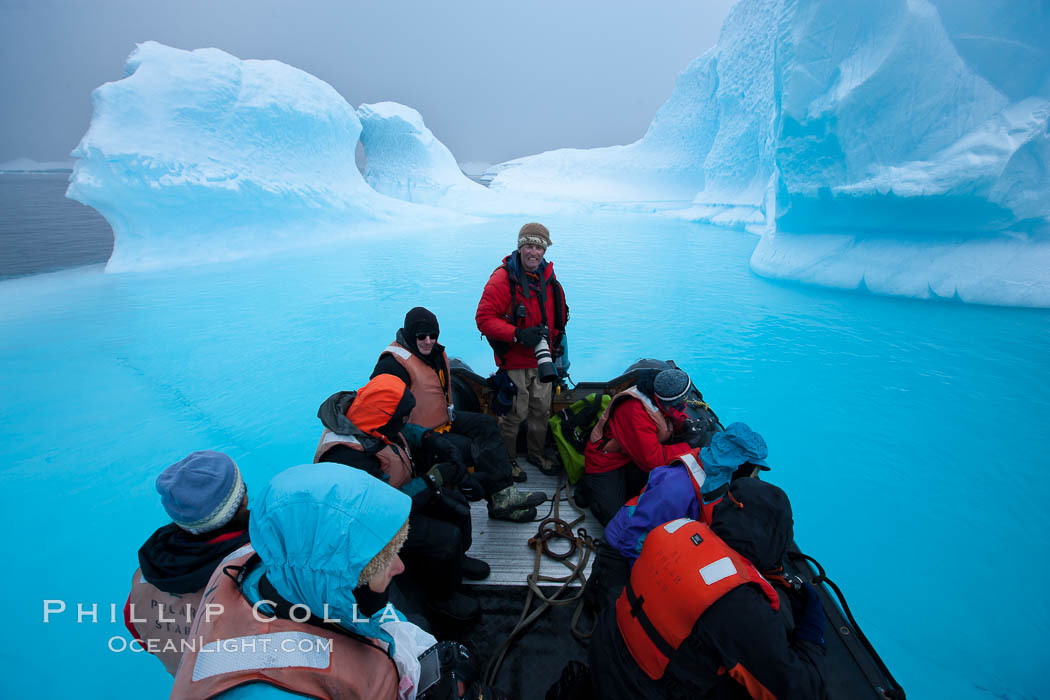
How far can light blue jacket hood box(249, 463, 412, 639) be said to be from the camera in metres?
0.86

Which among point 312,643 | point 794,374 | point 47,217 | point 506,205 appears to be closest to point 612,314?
point 794,374

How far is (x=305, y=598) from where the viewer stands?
0.87 meters

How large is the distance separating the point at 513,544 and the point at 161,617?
4.34 feet

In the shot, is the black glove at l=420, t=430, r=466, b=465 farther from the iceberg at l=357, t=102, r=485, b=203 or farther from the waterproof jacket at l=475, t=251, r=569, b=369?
the iceberg at l=357, t=102, r=485, b=203

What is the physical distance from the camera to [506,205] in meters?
19.8

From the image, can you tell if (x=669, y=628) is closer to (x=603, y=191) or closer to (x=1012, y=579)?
(x=1012, y=579)

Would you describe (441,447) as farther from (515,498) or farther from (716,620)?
(716,620)

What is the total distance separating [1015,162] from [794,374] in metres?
5.04

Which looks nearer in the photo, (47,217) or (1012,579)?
(1012,579)

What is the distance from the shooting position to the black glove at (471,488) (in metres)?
2.08

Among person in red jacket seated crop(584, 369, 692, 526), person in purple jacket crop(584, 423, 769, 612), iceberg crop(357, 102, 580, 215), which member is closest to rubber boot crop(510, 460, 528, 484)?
person in red jacket seated crop(584, 369, 692, 526)

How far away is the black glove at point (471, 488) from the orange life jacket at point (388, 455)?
32 cm

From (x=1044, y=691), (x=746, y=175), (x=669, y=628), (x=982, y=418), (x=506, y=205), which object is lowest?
(x=1044, y=691)

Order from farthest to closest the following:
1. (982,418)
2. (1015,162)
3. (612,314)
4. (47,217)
Result: (47,217) < (612,314) < (1015,162) < (982,418)
